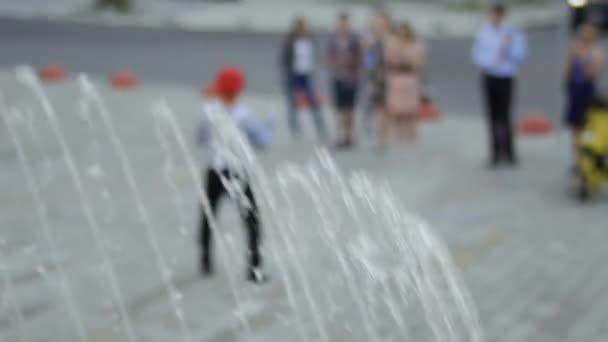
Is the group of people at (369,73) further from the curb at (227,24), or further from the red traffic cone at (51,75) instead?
the curb at (227,24)

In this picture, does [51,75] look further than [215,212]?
Yes

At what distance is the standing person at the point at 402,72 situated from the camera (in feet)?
39.6

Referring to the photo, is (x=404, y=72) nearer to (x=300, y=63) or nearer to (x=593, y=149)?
(x=300, y=63)

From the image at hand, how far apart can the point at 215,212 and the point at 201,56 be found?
14.9 m

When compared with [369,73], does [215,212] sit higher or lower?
lower

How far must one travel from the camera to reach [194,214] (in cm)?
981

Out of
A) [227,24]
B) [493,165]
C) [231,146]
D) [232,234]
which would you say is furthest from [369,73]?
[227,24]

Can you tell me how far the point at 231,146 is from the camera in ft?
24.3

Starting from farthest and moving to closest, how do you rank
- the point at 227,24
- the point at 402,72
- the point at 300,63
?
the point at 227,24
the point at 300,63
the point at 402,72

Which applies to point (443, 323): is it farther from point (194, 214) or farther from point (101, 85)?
point (101, 85)

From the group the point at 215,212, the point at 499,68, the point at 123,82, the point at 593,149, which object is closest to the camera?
the point at 215,212

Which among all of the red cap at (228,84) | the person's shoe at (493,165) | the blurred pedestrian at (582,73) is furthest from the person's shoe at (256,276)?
the person's shoe at (493,165)

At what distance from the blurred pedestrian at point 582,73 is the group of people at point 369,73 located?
205cm

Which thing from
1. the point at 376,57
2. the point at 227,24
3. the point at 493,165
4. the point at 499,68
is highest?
the point at 227,24
